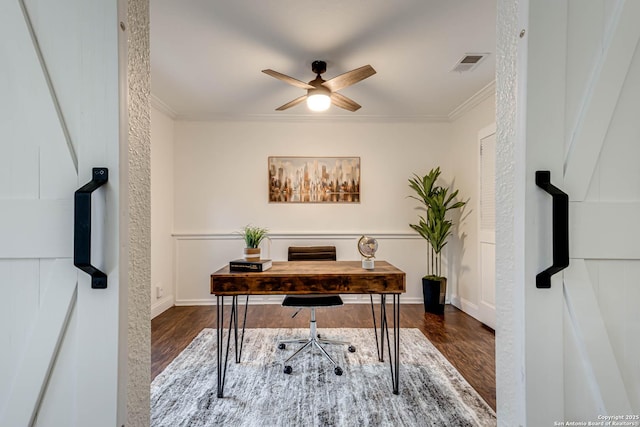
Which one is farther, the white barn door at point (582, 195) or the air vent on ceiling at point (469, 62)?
the air vent on ceiling at point (469, 62)

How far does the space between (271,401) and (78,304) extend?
1601 mm

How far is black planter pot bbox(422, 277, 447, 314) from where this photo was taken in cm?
391

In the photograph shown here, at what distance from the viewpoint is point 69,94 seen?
750 mm

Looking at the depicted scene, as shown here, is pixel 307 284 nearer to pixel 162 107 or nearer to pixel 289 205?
pixel 289 205

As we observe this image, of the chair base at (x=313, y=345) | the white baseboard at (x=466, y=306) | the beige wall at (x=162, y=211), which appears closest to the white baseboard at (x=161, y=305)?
the beige wall at (x=162, y=211)

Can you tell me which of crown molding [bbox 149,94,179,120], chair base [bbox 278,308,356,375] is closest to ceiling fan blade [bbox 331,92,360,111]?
chair base [bbox 278,308,356,375]

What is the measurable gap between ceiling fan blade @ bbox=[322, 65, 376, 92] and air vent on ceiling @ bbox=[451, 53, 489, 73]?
902 mm

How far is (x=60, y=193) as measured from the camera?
2.44 feet

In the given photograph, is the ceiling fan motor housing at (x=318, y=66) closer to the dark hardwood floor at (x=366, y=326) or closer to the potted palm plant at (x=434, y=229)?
Answer: the potted palm plant at (x=434, y=229)

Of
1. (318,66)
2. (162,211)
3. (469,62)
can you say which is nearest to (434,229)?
(469,62)

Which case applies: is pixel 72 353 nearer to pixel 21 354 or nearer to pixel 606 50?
pixel 21 354

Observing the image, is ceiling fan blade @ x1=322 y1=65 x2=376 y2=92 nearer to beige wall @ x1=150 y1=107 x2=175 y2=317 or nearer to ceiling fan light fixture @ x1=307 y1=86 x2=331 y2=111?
ceiling fan light fixture @ x1=307 y1=86 x2=331 y2=111

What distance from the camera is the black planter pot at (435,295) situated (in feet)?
12.8

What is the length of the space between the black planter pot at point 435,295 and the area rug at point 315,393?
3.92 ft
